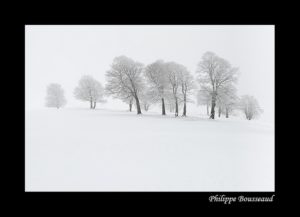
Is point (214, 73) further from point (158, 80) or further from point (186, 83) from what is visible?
point (158, 80)

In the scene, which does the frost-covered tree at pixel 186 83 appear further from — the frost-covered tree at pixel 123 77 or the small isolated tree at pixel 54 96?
the small isolated tree at pixel 54 96

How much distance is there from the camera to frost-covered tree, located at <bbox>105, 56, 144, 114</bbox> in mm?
33531

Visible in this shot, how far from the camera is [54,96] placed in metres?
55.5

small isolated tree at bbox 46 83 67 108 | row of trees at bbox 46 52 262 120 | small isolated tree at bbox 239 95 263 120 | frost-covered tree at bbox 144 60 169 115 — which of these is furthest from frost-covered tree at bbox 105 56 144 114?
Answer: small isolated tree at bbox 239 95 263 120

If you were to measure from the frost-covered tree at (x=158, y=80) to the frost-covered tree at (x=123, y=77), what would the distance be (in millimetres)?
1773

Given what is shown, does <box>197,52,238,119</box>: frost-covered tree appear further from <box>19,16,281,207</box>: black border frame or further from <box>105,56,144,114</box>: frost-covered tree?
<box>19,16,281,207</box>: black border frame

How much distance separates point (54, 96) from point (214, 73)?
44889mm

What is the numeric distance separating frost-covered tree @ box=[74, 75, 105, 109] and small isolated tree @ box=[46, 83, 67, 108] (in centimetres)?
702

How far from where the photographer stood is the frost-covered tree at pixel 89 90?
165 feet
